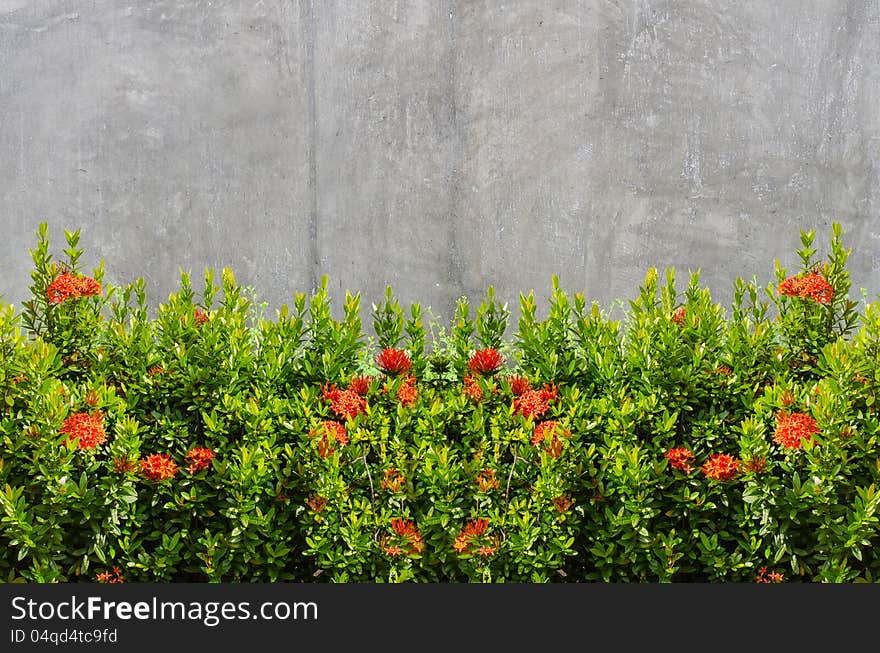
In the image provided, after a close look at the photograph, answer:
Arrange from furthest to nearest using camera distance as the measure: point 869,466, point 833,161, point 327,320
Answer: point 833,161
point 327,320
point 869,466

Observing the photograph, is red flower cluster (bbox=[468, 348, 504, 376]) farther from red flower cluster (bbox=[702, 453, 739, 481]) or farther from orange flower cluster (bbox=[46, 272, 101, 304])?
orange flower cluster (bbox=[46, 272, 101, 304])

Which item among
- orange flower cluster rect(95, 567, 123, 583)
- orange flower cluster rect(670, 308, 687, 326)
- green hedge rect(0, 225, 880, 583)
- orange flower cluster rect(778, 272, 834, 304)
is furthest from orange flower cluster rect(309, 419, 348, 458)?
orange flower cluster rect(778, 272, 834, 304)

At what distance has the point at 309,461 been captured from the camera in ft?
7.68

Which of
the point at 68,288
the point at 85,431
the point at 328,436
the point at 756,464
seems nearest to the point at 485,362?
the point at 328,436

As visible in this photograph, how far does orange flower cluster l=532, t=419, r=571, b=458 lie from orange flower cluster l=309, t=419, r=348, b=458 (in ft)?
1.55

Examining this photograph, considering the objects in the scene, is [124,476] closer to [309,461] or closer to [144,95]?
[309,461]

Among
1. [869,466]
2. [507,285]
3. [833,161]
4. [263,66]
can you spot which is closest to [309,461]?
[869,466]

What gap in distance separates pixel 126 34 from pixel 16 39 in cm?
53

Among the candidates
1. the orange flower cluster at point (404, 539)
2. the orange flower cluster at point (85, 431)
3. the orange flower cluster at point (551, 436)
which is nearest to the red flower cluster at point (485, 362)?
the orange flower cluster at point (551, 436)

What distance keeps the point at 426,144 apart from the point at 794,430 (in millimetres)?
2705

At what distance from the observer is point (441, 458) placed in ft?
7.46

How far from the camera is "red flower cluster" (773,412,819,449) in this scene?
229 centimetres

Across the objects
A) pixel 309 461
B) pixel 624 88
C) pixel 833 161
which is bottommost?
pixel 309 461

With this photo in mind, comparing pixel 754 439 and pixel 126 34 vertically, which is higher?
pixel 126 34
